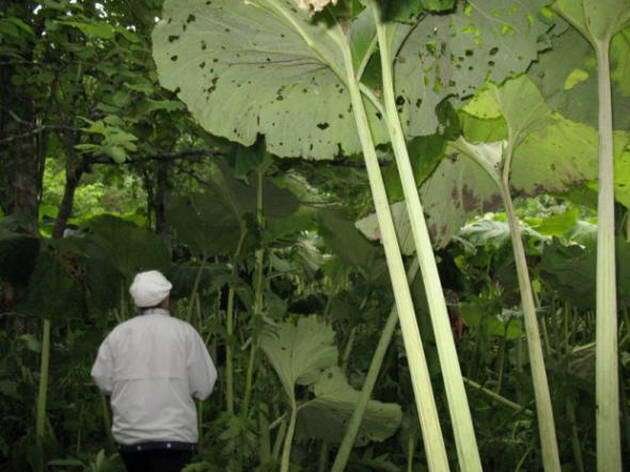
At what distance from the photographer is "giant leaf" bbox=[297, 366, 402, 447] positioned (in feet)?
11.4

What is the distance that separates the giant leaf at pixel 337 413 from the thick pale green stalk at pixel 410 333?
6.16ft

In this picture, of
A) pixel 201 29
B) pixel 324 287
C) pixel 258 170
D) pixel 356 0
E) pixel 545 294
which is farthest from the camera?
pixel 324 287

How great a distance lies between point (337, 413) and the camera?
11.9 ft

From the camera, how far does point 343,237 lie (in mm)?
4008

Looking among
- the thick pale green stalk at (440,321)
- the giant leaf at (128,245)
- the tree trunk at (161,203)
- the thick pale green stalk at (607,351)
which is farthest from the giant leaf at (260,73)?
the tree trunk at (161,203)

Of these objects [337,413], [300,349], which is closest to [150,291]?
[300,349]

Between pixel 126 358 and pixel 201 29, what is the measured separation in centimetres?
176

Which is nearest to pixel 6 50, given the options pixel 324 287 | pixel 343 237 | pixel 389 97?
pixel 343 237

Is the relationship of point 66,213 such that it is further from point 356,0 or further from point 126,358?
point 356,0

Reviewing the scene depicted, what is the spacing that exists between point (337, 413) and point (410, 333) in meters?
2.16

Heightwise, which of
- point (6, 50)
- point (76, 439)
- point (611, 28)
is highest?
point (6, 50)

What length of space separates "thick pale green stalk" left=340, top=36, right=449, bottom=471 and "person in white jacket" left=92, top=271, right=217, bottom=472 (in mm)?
1989

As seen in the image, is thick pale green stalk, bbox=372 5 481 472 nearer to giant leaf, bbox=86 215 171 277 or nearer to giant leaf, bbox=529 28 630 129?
giant leaf, bbox=529 28 630 129

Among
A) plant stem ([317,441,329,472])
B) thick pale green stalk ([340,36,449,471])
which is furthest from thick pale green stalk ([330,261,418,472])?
thick pale green stalk ([340,36,449,471])
